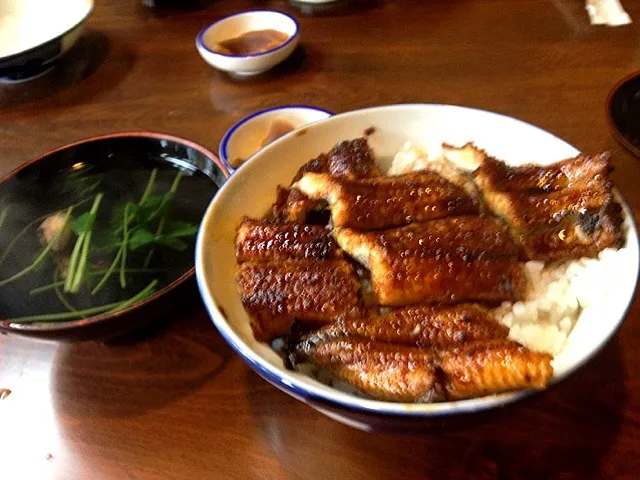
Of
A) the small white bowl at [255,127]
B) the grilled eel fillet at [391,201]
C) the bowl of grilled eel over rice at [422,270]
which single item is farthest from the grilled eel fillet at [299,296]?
the small white bowl at [255,127]

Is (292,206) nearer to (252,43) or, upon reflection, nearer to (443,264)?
(443,264)

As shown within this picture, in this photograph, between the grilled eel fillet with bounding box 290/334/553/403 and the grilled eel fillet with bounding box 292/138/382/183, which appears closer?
the grilled eel fillet with bounding box 290/334/553/403

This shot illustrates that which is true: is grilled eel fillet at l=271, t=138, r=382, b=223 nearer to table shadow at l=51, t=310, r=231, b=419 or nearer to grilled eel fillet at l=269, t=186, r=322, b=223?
grilled eel fillet at l=269, t=186, r=322, b=223

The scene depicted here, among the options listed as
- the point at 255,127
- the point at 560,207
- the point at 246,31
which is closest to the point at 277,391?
the point at 560,207

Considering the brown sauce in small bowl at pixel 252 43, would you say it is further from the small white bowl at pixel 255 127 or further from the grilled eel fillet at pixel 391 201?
the grilled eel fillet at pixel 391 201

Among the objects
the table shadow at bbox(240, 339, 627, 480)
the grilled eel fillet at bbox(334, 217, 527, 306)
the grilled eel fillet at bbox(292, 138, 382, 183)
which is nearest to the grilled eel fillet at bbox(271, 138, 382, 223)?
the grilled eel fillet at bbox(292, 138, 382, 183)
